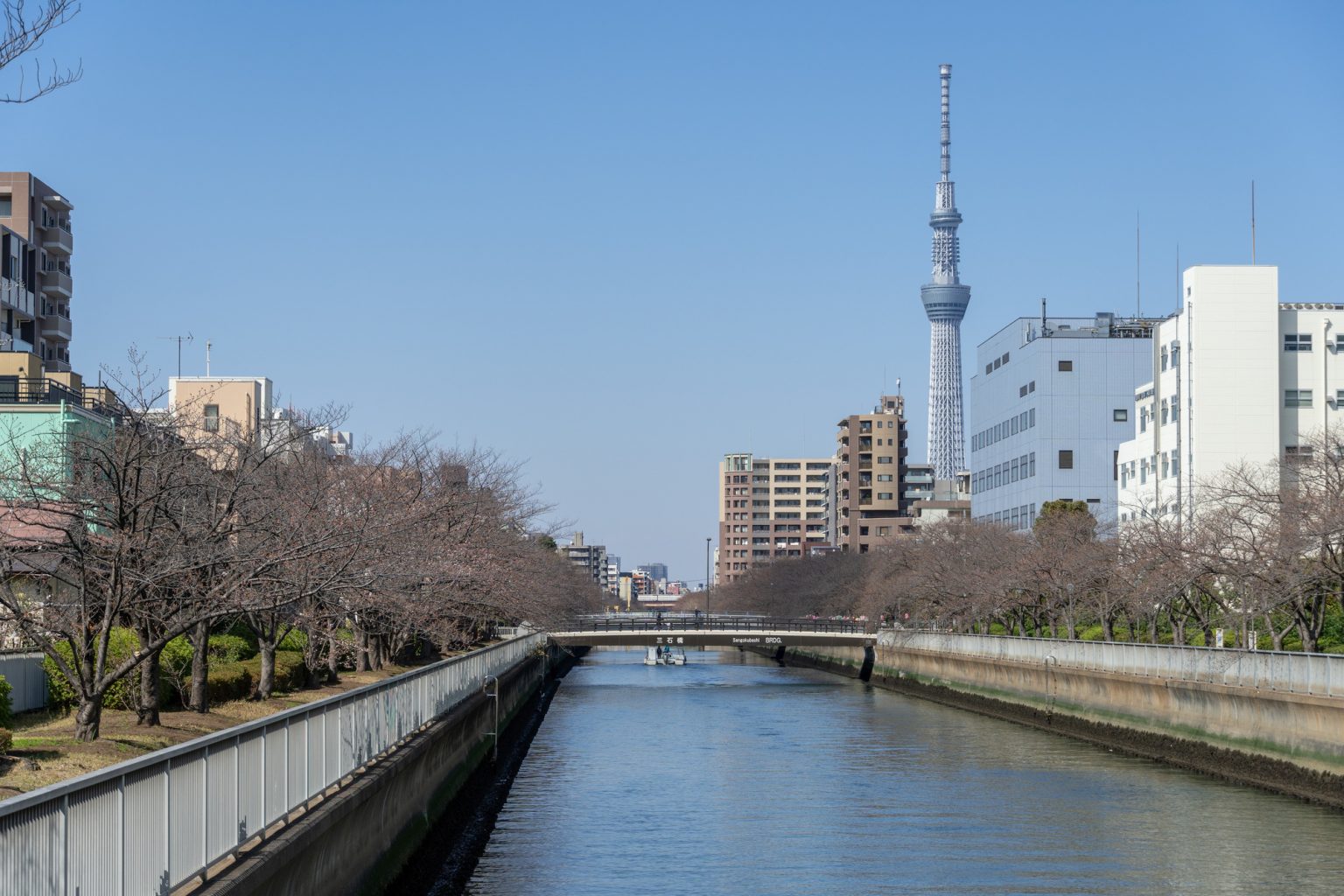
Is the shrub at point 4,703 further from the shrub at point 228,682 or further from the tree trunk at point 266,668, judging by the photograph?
the tree trunk at point 266,668

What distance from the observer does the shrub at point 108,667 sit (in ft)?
87.7

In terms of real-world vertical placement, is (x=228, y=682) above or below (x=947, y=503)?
below

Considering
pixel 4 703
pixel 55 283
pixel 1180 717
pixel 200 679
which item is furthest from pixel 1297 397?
pixel 4 703

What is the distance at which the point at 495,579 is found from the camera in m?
51.9

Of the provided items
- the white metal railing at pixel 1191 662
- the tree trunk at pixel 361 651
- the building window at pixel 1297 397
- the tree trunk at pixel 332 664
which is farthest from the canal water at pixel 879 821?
the building window at pixel 1297 397

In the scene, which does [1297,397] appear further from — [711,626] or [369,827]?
[369,827]

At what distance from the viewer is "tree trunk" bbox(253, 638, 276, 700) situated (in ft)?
99.1

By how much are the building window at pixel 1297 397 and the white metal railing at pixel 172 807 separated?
2540 inches

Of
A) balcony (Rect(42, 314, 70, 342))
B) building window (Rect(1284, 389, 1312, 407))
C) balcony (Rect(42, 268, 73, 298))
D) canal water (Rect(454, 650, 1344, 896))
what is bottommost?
canal water (Rect(454, 650, 1344, 896))

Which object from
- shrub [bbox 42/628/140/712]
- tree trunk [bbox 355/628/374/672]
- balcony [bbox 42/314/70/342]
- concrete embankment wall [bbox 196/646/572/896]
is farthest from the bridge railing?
shrub [bbox 42/628/140/712]

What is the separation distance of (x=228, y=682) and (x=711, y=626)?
310 feet

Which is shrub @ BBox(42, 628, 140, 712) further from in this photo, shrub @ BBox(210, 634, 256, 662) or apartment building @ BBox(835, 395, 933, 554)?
apartment building @ BBox(835, 395, 933, 554)

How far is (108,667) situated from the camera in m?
27.2

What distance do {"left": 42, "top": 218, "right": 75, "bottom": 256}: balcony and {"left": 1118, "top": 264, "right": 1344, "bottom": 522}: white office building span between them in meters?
56.7
